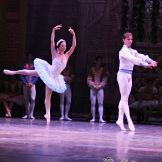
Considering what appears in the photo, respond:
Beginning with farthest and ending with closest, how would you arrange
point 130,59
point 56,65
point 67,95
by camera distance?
point 67,95
point 56,65
point 130,59

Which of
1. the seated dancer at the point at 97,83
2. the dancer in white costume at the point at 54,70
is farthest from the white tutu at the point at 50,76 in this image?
the seated dancer at the point at 97,83

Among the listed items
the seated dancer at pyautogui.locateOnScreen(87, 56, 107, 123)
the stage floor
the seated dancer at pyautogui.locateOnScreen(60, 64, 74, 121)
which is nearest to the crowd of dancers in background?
the stage floor

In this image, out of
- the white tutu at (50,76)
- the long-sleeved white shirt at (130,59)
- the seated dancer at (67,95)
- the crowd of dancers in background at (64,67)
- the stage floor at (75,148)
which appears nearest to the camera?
the stage floor at (75,148)

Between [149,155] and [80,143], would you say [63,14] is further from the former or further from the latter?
[149,155]

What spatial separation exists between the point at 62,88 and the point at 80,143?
393 cm

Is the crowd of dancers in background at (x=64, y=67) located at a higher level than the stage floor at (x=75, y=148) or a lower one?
higher

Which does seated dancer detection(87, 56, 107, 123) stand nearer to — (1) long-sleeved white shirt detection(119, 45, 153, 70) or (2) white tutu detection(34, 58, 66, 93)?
(2) white tutu detection(34, 58, 66, 93)

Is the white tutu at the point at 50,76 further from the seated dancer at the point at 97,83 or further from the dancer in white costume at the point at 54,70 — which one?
the seated dancer at the point at 97,83

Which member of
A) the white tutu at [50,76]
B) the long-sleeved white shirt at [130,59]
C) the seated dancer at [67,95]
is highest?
the long-sleeved white shirt at [130,59]

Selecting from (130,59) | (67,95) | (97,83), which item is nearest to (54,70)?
(130,59)

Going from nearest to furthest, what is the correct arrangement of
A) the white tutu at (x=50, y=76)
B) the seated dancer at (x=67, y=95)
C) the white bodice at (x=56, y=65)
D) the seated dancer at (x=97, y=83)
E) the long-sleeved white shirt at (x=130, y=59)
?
the long-sleeved white shirt at (x=130, y=59) < the white tutu at (x=50, y=76) < the white bodice at (x=56, y=65) < the seated dancer at (x=97, y=83) < the seated dancer at (x=67, y=95)

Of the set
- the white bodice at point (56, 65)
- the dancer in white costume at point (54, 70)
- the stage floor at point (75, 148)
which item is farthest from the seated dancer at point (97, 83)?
the stage floor at point (75, 148)

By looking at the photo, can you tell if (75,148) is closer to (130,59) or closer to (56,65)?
(130,59)

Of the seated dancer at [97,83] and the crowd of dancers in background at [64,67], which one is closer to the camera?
the crowd of dancers in background at [64,67]
